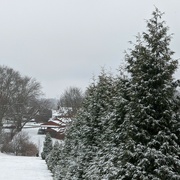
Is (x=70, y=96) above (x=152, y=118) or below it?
above

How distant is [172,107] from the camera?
538 cm

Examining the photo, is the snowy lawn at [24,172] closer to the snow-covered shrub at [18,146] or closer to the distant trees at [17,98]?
the snow-covered shrub at [18,146]

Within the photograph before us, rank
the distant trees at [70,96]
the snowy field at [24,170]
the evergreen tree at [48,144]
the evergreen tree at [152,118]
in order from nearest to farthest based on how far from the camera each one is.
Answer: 1. the evergreen tree at [152,118]
2. the snowy field at [24,170]
3. the evergreen tree at [48,144]
4. the distant trees at [70,96]

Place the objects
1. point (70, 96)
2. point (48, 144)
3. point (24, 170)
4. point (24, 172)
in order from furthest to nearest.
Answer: point (70, 96)
point (48, 144)
point (24, 170)
point (24, 172)

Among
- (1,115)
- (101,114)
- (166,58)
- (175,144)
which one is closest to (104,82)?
(101,114)

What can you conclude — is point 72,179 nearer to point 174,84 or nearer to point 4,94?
point 174,84

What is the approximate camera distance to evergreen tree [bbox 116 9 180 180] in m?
5.02

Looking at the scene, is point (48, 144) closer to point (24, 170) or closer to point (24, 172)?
point (24, 170)

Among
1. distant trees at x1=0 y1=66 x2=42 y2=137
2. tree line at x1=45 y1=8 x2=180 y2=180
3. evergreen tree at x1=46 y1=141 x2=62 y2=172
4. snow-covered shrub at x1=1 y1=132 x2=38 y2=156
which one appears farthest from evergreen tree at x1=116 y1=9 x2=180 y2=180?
distant trees at x1=0 y1=66 x2=42 y2=137

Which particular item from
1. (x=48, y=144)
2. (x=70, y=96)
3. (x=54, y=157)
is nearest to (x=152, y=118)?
(x=54, y=157)

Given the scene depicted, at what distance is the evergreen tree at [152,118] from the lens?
16.5 feet

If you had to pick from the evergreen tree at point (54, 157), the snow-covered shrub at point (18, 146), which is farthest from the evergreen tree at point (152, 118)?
the snow-covered shrub at point (18, 146)

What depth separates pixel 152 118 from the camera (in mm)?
5188

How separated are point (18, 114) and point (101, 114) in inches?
1923
